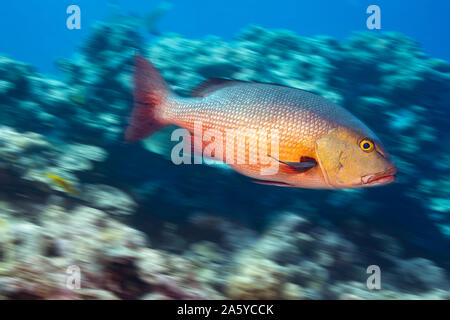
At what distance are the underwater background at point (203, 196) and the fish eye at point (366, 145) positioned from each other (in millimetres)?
1013

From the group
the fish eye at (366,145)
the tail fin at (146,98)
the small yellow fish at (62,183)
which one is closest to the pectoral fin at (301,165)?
the fish eye at (366,145)

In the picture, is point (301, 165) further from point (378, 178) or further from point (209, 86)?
point (209, 86)

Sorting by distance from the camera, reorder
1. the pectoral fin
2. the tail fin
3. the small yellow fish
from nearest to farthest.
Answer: the pectoral fin → the tail fin → the small yellow fish

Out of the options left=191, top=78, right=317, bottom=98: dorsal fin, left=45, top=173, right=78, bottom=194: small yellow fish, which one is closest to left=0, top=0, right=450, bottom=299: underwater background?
left=45, top=173, right=78, bottom=194: small yellow fish

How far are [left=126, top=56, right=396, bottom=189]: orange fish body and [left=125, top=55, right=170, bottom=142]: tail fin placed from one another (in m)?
0.07

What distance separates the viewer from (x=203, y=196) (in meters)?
3.00

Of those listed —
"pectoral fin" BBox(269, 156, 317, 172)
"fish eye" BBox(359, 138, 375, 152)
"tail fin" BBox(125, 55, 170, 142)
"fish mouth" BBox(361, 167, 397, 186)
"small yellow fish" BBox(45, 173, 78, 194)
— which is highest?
A: "tail fin" BBox(125, 55, 170, 142)

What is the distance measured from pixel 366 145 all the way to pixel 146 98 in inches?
60.7

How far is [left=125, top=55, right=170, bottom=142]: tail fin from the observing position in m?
2.13

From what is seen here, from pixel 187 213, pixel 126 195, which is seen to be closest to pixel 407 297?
pixel 187 213

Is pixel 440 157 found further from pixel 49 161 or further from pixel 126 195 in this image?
pixel 49 161

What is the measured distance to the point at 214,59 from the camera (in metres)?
4.04

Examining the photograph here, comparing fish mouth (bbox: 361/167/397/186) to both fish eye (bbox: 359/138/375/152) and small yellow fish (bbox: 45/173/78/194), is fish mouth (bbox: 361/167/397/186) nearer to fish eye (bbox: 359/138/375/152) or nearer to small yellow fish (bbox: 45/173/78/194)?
fish eye (bbox: 359/138/375/152)

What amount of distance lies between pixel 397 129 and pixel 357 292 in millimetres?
2115
